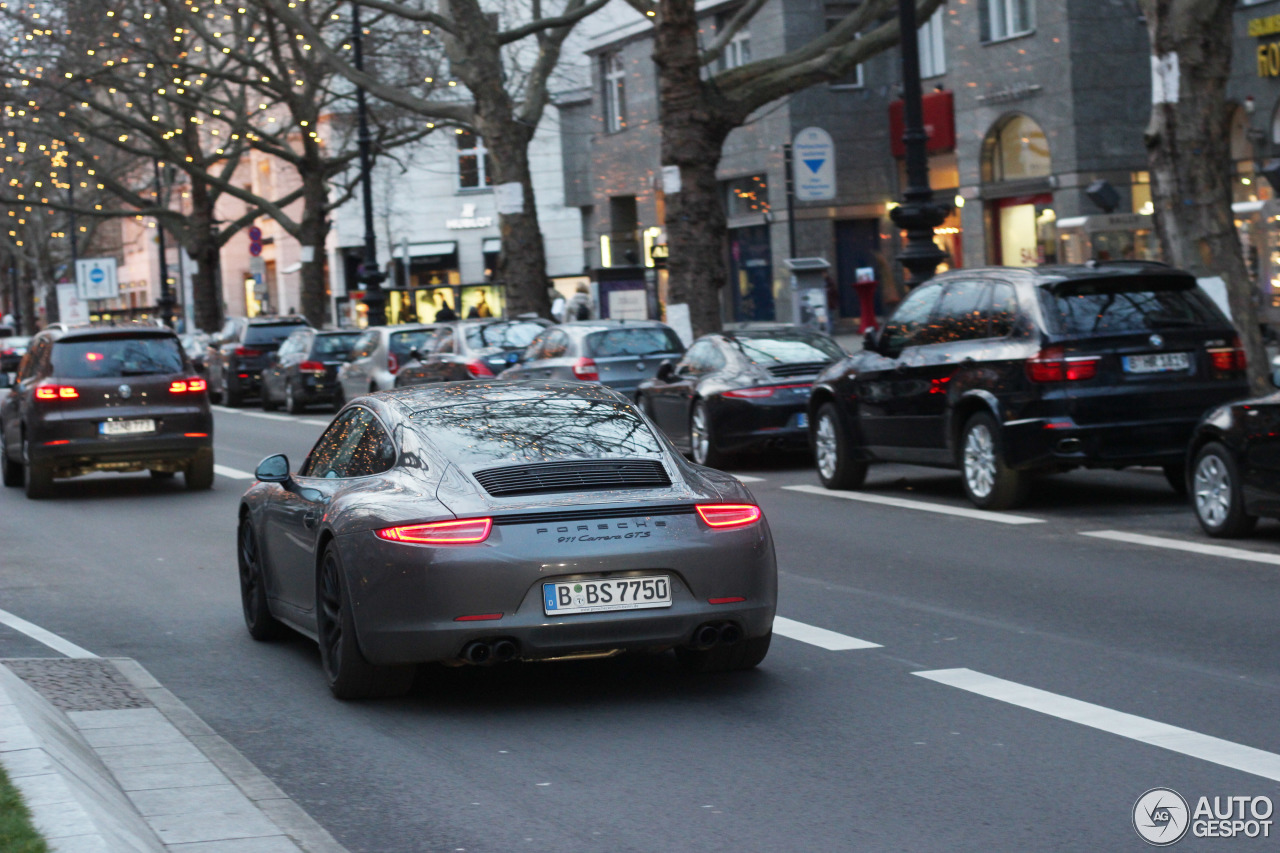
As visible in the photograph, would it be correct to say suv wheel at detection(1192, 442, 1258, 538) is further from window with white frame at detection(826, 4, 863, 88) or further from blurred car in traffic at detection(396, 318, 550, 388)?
window with white frame at detection(826, 4, 863, 88)

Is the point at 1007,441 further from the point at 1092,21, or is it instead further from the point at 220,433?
the point at 1092,21

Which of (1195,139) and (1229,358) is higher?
(1195,139)

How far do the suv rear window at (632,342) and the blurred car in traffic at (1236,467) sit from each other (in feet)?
34.3

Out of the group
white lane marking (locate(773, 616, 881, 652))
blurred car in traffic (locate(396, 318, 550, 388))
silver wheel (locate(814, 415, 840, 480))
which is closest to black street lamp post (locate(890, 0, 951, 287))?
silver wheel (locate(814, 415, 840, 480))

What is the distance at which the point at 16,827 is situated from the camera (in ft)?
15.5

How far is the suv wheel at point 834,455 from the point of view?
15789 mm

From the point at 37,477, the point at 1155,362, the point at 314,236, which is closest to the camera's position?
the point at 1155,362

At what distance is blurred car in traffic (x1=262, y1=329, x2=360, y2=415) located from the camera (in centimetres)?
3284

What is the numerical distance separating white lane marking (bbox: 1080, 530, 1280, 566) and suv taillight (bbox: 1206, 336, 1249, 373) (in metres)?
1.97

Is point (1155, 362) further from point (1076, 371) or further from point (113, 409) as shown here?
point (113, 409)

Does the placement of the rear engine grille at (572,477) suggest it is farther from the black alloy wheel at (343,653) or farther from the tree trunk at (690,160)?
the tree trunk at (690,160)

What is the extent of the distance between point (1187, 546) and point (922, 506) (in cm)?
322

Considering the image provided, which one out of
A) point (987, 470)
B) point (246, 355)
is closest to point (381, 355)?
point (246, 355)

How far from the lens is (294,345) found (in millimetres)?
34219
